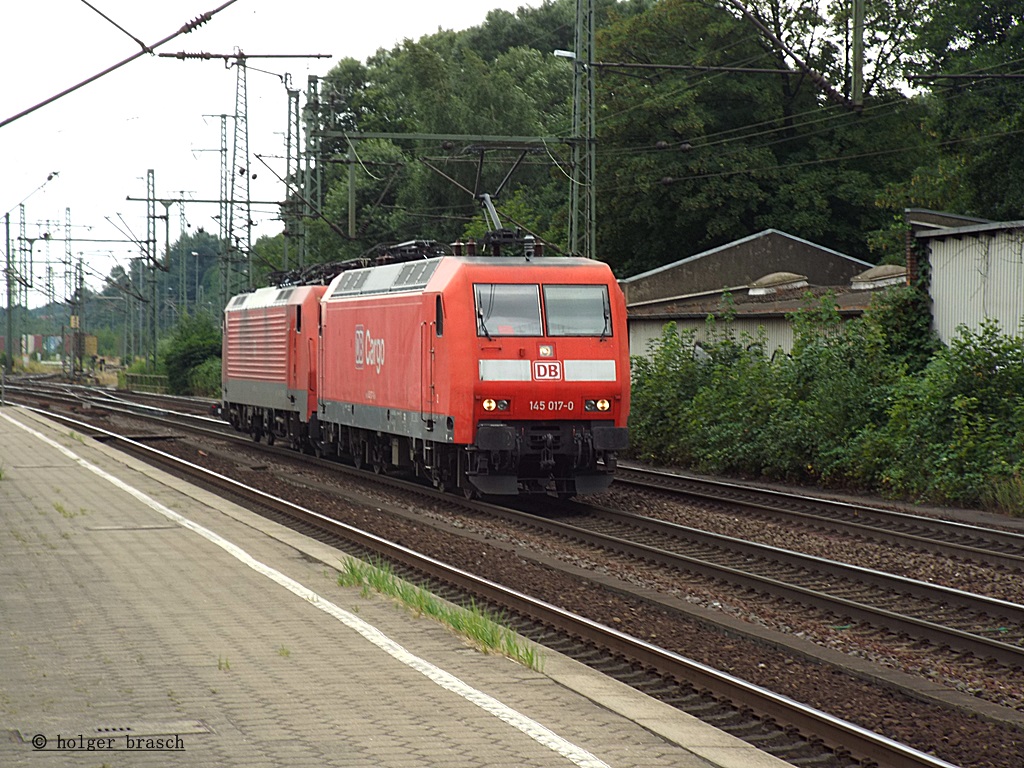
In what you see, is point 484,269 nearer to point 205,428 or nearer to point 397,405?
point 397,405

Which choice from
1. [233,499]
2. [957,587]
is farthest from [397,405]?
[957,587]

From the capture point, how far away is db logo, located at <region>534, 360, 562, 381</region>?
17.8 m

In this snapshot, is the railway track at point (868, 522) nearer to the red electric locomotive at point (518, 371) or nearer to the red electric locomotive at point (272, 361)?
the red electric locomotive at point (518, 371)

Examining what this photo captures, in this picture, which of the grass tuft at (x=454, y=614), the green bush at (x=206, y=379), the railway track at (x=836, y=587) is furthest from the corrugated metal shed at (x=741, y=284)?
the green bush at (x=206, y=379)

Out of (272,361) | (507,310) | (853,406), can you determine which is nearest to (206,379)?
(272,361)

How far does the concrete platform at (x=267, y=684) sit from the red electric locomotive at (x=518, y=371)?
5.20 m

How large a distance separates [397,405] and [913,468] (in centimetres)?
752

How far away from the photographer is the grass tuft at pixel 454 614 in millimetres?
8539

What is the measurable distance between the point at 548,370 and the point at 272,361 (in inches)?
505

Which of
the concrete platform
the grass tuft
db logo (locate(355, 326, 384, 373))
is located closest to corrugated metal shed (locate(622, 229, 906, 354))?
db logo (locate(355, 326, 384, 373))

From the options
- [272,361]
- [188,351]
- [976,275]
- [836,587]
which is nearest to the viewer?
[836,587]

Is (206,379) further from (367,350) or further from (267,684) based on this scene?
(267,684)

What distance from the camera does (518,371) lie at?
17.8 m

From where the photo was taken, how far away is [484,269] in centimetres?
1802
